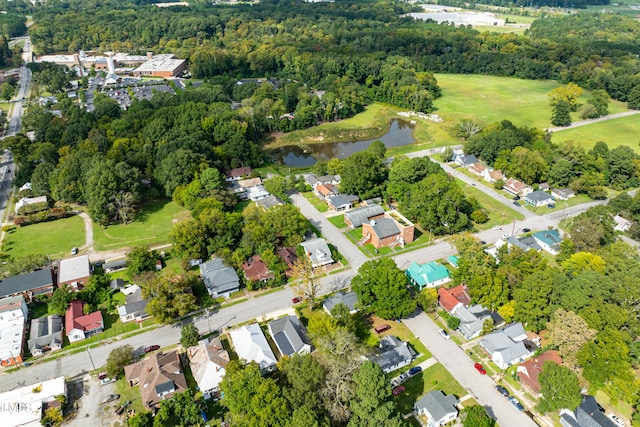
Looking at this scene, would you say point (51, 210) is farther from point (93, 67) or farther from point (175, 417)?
point (93, 67)

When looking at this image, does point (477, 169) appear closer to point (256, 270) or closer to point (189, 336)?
point (256, 270)

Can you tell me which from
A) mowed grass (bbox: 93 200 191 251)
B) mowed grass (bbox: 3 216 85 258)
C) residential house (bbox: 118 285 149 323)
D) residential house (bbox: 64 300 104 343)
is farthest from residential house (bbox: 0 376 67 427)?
mowed grass (bbox: 3 216 85 258)

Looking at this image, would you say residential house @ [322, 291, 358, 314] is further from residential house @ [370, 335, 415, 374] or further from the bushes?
the bushes

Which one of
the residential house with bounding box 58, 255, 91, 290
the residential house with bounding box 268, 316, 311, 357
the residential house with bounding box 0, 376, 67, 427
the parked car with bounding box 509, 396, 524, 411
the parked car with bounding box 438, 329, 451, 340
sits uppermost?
the residential house with bounding box 58, 255, 91, 290

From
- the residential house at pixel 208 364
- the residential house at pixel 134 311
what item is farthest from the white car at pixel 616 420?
the residential house at pixel 134 311

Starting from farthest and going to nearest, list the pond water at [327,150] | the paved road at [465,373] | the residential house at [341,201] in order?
the pond water at [327,150]
the residential house at [341,201]
the paved road at [465,373]

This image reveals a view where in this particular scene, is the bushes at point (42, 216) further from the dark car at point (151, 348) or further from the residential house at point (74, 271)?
the dark car at point (151, 348)

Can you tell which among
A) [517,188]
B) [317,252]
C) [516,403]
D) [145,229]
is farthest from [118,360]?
[517,188]
